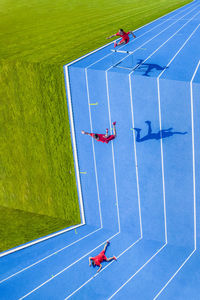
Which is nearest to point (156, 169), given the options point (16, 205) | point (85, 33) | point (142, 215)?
point (142, 215)

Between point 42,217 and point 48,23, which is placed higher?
point 48,23

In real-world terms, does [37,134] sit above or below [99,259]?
above

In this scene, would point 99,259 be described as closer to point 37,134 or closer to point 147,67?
point 37,134

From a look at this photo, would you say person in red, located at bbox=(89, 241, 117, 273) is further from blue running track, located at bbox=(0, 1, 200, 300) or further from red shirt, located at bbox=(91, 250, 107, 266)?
blue running track, located at bbox=(0, 1, 200, 300)

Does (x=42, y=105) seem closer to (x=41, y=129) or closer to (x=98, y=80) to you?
(x=41, y=129)

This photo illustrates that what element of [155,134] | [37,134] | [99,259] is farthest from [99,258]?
[37,134]
